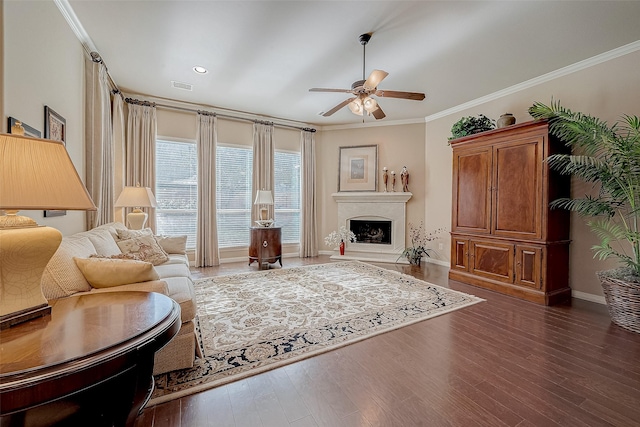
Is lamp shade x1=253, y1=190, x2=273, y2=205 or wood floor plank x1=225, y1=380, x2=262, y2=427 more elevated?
lamp shade x1=253, y1=190, x2=273, y2=205

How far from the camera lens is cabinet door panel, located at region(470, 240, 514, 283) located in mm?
3628

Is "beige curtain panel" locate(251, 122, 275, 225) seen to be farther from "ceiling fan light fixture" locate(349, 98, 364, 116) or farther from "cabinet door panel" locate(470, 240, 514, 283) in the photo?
"cabinet door panel" locate(470, 240, 514, 283)

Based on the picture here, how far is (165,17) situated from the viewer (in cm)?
265

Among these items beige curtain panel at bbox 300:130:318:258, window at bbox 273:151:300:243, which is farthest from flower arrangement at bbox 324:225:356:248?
window at bbox 273:151:300:243

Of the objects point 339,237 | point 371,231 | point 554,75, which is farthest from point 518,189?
point 339,237

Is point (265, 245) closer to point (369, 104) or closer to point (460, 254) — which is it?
point (369, 104)

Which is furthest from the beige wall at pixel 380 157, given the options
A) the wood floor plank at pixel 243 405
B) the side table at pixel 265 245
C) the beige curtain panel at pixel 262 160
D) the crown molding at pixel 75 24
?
the wood floor plank at pixel 243 405

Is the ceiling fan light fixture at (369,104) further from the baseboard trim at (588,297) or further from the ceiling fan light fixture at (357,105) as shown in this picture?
the baseboard trim at (588,297)

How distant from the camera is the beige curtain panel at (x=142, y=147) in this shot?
14.6ft

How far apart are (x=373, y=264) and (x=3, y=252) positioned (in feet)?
16.3

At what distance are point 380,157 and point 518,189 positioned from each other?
111 inches

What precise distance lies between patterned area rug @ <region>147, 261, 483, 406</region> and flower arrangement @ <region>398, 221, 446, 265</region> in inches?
38.5

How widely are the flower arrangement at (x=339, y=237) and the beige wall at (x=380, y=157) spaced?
0.63 ft

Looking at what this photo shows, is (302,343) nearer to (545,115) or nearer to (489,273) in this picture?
(489,273)
